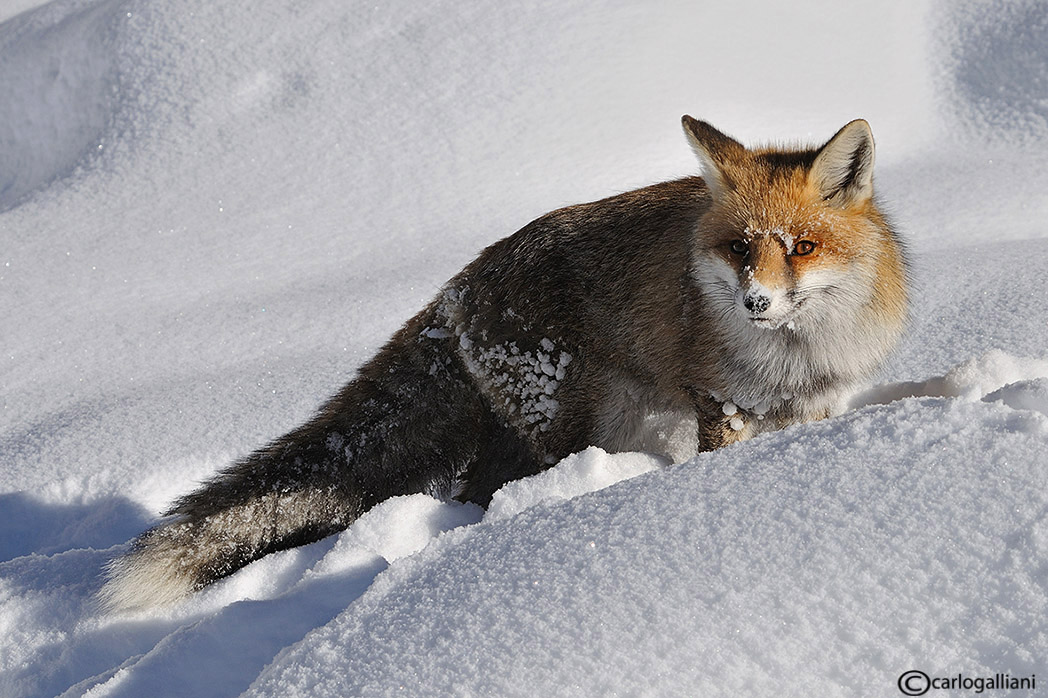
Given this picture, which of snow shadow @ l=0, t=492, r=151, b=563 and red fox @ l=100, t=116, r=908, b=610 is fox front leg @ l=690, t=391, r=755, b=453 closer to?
red fox @ l=100, t=116, r=908, b=610

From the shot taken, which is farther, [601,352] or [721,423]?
[601,352]

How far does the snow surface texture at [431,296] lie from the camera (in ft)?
6.44

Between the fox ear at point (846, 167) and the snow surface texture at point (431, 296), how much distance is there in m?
0.72

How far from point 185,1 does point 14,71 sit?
68.1 inches

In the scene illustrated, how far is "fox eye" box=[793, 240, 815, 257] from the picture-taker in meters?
2.90

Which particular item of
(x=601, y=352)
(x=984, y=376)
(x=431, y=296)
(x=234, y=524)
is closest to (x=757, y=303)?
(x=601, y=352)

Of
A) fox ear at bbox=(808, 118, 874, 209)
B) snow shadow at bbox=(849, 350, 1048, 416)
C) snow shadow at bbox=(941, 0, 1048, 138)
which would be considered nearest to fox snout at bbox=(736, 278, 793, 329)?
fox ear at bbox=(808, 118, 874, 209)

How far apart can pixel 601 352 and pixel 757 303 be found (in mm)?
888

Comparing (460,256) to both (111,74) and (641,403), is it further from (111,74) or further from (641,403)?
(111,74)

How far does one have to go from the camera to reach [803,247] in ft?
9.54

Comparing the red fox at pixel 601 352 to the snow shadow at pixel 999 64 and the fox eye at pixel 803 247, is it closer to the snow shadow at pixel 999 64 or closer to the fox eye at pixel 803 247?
the fox eye at pixel 803 247

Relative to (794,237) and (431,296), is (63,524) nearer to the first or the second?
(431,296)

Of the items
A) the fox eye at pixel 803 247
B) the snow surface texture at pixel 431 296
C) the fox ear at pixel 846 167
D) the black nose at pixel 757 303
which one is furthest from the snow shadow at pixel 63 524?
the fox ear at pixel 846 167

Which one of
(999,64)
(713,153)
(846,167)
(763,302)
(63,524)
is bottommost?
(63,524)
